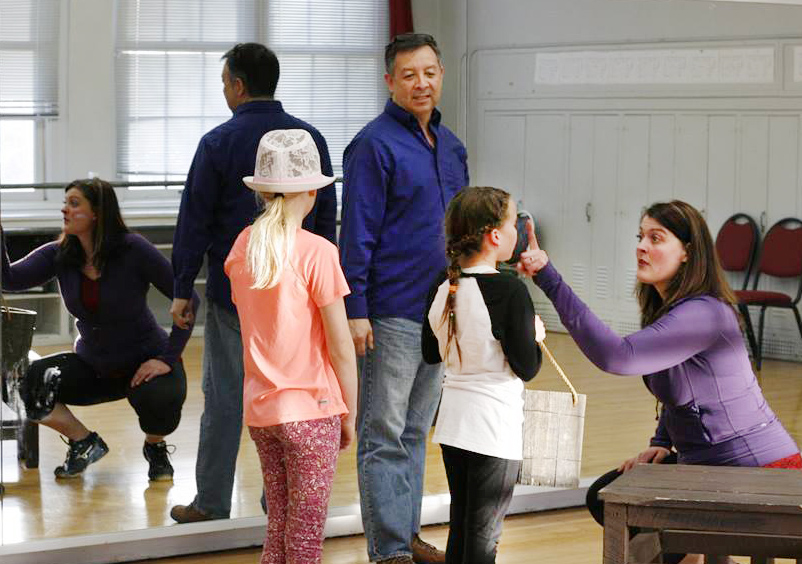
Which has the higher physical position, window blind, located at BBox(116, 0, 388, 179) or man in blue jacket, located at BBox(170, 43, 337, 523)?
window blind, located at BBox(116, 0, 388, 179)

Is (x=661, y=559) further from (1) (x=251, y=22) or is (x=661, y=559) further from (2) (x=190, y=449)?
(1) (x=251, y=22)

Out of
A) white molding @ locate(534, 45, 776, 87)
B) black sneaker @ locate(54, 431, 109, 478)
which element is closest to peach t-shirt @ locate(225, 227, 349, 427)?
black sneaker @ locate(54, 431, 109, 478)

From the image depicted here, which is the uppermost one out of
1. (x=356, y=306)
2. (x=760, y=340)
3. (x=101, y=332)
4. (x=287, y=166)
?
(x=287, y=166)

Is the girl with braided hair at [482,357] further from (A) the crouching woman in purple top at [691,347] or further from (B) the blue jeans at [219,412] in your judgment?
(B) the blue jeans at [219,412]

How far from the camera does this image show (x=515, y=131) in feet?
15.3

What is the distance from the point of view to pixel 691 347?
121 inches

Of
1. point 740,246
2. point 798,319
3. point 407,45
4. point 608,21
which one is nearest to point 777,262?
point 798,319

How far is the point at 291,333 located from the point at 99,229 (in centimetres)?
120

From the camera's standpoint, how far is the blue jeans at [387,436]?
3670 mm

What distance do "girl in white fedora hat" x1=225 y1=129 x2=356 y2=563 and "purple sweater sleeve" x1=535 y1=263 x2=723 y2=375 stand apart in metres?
0.54

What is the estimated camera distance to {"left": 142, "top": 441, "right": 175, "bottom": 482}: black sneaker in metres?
4.12

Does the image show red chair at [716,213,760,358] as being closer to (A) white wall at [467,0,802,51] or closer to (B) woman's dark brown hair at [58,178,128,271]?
(A) white wall at [467,0,802,51]

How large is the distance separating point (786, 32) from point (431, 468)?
2241 millimetres

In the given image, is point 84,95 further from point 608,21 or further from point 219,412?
point 608,21
